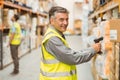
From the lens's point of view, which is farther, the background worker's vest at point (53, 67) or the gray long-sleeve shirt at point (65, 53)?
the background worker's vest at point (53, 67)

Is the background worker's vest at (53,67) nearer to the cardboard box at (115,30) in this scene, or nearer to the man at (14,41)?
the cardboard box at (115,30)

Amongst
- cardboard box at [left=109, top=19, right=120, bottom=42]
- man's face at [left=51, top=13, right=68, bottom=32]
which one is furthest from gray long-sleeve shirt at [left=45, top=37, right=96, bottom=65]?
cardboard box at [left=109, top=19, right=120, bottom=42]

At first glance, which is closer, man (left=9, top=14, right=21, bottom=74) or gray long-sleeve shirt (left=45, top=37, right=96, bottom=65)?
gray long-sleeve shirt (left=45, top=37, right=96, bottom=65)

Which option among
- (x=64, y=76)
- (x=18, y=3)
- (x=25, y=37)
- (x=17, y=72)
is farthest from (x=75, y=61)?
(x=25, y=37)

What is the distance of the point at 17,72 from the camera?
682cm

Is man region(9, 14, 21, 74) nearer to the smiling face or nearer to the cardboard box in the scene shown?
the smiling face

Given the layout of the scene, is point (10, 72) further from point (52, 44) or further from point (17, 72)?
point (52, 44)

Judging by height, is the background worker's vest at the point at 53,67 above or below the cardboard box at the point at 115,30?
below

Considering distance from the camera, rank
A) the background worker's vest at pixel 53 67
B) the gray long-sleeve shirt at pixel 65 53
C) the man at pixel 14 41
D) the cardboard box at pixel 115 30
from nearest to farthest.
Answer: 1. the cardboard box at pixel 115 30
2. the gray long-sleeve shirt at pixel 65 53
3. the background worker's vest at pixel 53 67
4. the man at pixel 14 41

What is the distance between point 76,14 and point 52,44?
2089 cm

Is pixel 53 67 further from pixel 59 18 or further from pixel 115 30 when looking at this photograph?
pixel 115 30

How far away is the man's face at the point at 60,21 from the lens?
8.48 ft

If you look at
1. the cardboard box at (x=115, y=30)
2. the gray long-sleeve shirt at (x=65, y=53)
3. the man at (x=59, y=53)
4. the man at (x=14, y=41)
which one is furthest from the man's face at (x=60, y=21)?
the man at (x=14, y=41)

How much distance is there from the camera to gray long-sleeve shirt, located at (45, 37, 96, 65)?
2.45 metres
